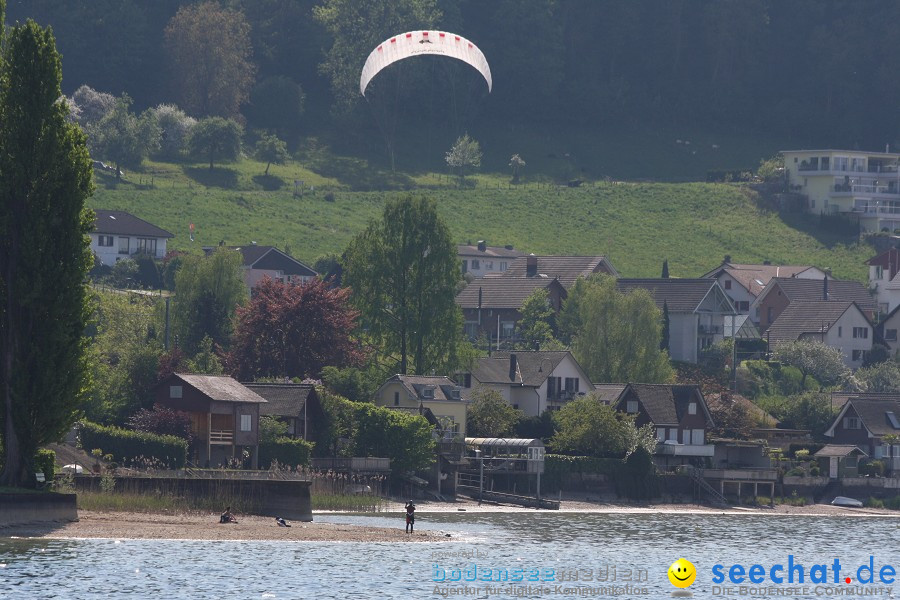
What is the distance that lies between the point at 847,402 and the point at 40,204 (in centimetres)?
6197

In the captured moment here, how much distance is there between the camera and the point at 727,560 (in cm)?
6406

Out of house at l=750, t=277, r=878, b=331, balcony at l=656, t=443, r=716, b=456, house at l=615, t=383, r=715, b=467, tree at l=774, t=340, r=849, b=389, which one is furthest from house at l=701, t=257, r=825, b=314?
balcony at l=656, t=443, r=716, b=456

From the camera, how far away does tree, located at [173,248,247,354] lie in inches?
3907

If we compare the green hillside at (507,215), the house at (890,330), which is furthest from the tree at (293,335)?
the house at (890,330)

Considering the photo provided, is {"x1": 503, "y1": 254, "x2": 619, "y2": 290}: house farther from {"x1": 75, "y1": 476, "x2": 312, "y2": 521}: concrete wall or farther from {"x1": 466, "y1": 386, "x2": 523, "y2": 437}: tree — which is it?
{"x1": 75, "y1": 476, "x2": 312, "y2": 521}: concrete wall

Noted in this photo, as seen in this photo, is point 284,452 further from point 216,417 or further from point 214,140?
point 214,140

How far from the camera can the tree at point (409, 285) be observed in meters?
96.7

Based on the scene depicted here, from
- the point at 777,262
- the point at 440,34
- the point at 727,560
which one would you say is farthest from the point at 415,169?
the point at 727,560

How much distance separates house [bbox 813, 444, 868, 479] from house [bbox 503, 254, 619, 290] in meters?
35.4

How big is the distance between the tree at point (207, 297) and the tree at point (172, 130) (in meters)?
56.0

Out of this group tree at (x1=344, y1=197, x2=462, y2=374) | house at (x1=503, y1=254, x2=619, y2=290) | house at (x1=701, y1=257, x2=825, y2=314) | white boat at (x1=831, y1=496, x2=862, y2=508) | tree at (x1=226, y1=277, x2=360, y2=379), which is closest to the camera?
tree at (x1=226, y1=277, x2=360, y2=379)

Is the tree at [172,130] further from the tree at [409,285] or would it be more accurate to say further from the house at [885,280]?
the tree at [409,285]

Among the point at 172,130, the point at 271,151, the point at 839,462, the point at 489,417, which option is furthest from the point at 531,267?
the point at 172,130

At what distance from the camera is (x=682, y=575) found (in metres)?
55.6
